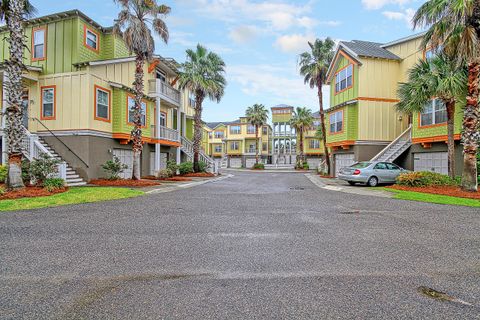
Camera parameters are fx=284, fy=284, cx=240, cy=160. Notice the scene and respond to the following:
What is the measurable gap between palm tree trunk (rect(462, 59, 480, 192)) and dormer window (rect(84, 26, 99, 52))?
859 inches

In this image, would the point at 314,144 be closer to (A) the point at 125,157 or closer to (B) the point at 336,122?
(B) the point at 336,122

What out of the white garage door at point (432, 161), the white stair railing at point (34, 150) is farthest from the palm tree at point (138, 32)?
the white garage door at point (432, 161)

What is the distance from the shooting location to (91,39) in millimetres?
19703

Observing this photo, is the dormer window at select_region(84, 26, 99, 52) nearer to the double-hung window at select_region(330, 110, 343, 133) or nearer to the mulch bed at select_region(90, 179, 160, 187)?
the mulch bed at select_region(90, 179, 160, 187)

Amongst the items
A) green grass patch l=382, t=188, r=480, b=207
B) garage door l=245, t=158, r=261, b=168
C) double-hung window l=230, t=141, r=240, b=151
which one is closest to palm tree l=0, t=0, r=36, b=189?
green grass patch l=382, t=188, r=480, b=207

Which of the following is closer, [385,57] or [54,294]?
[54,294]

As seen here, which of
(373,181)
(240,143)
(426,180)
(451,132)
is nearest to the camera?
(426,180)

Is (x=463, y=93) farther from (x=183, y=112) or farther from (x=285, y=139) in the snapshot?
(x=285, y=139)

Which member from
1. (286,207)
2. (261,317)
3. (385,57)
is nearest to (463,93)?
(385,57)

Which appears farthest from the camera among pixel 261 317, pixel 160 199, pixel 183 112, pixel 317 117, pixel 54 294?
pixel 317 117

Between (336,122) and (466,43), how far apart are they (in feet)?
42.7

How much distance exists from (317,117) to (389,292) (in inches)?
2241

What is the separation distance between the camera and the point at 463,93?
15.0m

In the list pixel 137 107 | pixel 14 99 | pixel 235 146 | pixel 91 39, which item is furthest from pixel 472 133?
pixel 235 146
